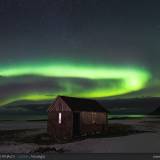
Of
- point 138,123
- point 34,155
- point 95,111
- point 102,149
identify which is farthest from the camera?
point 138,123

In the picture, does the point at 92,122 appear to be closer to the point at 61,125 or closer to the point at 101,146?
the point at 61,125

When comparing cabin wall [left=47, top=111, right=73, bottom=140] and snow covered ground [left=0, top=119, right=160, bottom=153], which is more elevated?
cabin wall [left=47, top=111, right=73, bottom=140]

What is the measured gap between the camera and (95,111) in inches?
952

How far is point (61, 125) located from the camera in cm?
2156

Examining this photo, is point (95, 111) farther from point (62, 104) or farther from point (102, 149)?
point (102, 149)

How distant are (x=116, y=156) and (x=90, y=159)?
84cm

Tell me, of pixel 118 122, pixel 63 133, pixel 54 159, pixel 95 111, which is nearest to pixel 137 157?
pixel 54 159

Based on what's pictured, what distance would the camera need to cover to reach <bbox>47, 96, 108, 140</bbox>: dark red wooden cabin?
2130 centimetres

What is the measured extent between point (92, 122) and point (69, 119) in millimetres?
2403

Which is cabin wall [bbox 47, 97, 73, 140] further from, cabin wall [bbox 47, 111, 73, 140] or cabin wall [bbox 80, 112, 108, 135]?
cabin wall [bbox 80, 112, 108, 135]

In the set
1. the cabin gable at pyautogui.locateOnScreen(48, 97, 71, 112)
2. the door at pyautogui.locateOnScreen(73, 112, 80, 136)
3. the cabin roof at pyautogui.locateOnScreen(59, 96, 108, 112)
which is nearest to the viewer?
the door at pyautogui.locateOnScreen(73, 112, 80, 136)

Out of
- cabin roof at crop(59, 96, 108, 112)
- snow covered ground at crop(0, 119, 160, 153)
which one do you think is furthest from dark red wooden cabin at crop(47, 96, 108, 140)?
snow covered ground at crop(0, 119, 160, 153)

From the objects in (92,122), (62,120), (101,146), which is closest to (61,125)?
(62,120)

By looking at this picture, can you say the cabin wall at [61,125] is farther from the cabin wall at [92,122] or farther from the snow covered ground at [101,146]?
the snow covered ground at [101,146]
